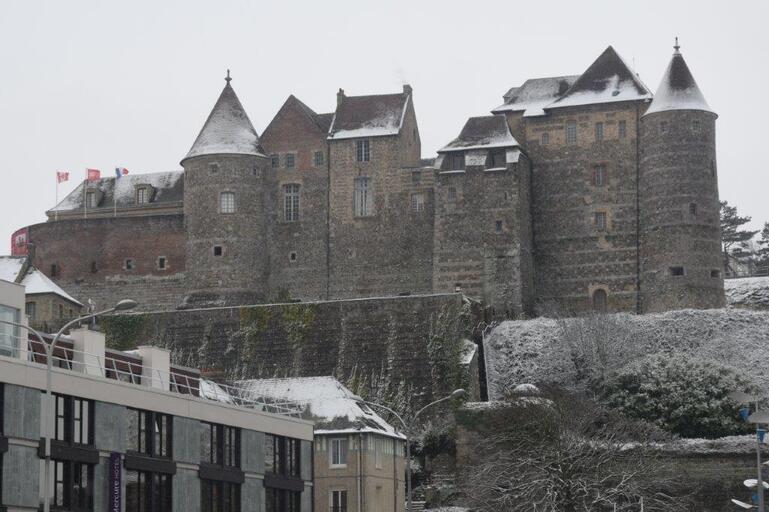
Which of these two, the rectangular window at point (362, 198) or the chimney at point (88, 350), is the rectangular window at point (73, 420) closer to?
the chimney at point (88, 350)

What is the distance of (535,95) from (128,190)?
941 inches

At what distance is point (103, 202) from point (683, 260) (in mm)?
33663

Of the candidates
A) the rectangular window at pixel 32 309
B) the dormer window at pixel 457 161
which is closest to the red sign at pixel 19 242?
the rectangular window at pixel 32 309

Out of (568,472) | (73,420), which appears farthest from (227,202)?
(73,420)

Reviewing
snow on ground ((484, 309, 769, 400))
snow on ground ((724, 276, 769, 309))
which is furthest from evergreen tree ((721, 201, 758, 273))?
snow on ground ((484, 309, 769, 400))

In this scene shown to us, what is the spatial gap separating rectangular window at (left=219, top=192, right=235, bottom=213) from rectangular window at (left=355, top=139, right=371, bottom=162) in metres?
6.42

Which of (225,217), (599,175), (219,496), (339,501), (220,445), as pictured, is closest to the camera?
(219,496)

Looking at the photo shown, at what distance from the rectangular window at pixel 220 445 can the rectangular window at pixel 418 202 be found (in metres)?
39.9

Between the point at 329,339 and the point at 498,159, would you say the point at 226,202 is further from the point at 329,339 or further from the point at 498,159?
the point at 498,159

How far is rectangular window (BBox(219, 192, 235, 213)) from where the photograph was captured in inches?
3538

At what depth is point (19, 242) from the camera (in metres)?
100

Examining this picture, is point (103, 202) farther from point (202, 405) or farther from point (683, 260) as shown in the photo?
point (202, 405)

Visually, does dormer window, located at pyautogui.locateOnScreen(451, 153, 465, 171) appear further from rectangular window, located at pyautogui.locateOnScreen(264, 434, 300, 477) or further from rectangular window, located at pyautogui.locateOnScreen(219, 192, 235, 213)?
rectangular window, located at pyautogui.locateOnScreen(264, 434, 300, 477)

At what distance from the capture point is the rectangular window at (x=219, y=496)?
48.2 m
